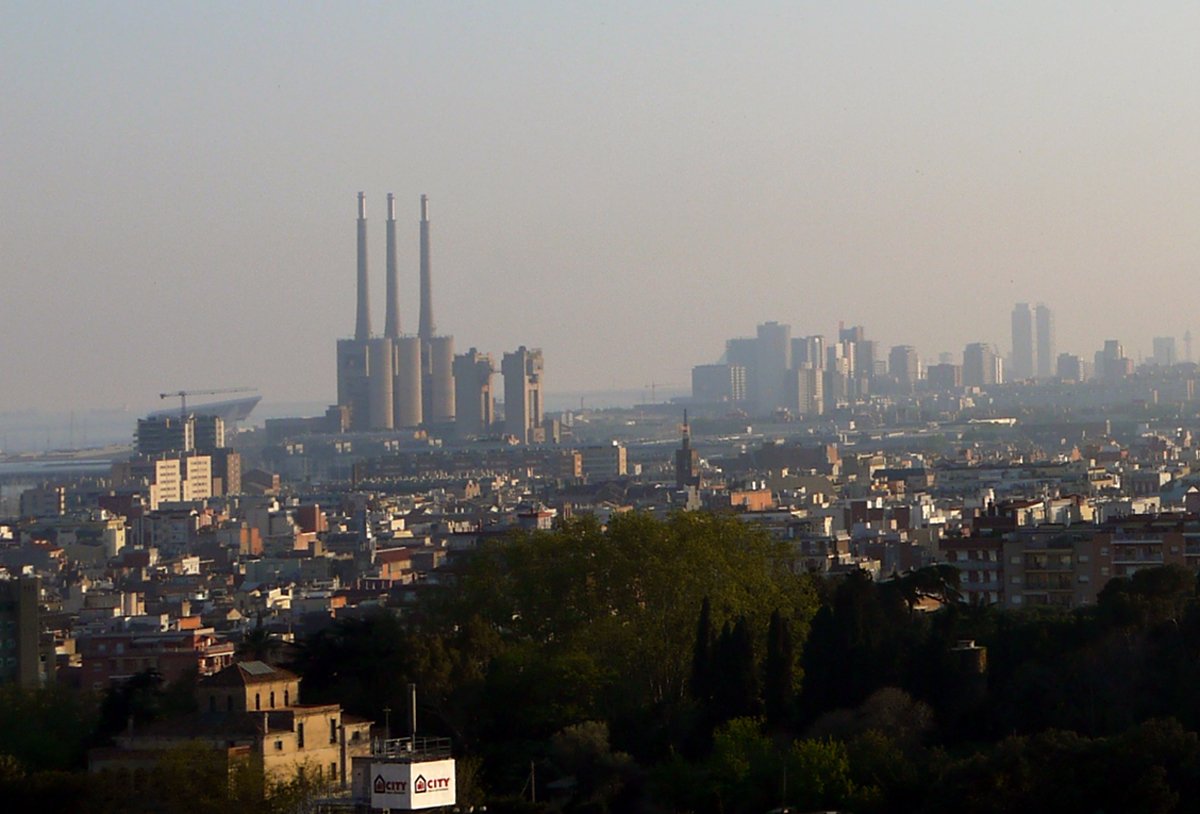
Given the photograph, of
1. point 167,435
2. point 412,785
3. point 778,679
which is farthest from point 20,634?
point 167,435

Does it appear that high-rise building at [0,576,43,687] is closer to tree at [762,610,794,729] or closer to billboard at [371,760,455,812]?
tree at [762,610,794,729]

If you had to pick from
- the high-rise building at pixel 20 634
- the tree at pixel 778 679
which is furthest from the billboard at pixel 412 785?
the high-rise building at pixel 20 634

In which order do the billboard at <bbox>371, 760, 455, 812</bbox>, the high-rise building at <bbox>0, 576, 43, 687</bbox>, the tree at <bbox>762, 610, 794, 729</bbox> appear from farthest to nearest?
the high-rise building at <bbox>0, 576, 43, 687</bbox> → the tree at <bbox>762, 610, 794, 729</bbox> → the billboard at <bbox>371, 760, 455, 812</bbox>

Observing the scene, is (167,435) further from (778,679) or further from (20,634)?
(778,679)

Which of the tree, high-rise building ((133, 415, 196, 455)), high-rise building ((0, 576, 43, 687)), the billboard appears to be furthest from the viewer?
high-rise building ((133, 415, 196, 455))

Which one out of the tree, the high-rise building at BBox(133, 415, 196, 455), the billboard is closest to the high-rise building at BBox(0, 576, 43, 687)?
the tree

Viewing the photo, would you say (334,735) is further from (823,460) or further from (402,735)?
(823,460)

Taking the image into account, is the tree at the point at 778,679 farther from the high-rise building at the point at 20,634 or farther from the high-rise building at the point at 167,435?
the high-rise building at the point at 167,435

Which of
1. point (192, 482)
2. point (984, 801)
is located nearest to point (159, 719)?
point (984, 801)
